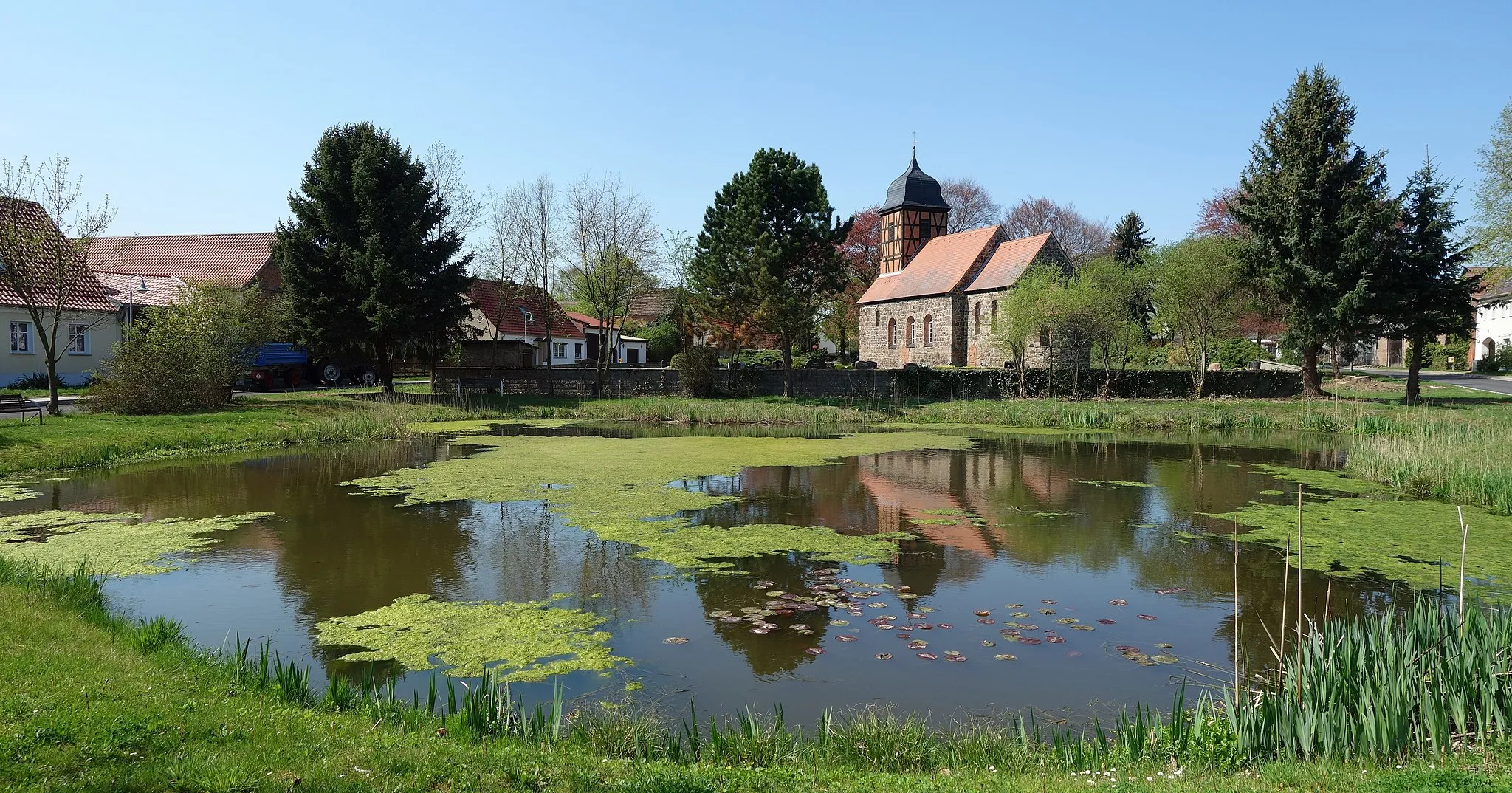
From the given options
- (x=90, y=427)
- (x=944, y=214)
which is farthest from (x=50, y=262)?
(x=944, y=214)

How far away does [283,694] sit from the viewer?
5441 millimetres

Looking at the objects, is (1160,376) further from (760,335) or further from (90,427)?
(90,427)

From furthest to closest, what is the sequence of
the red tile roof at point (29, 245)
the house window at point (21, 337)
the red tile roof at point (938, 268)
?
the red tile roof at point (938, 268), the house window at point (21, 337), the red tile roof at point (29, 245)

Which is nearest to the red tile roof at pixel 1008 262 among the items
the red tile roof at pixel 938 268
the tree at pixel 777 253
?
the red tile roof at pixel 938 268

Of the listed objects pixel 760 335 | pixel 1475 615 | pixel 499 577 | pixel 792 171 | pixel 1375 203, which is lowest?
pixel 499 577

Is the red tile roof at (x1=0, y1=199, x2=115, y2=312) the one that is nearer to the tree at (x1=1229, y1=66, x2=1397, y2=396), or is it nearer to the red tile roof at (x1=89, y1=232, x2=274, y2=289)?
the red tile roof at (x1=89, y1=232, x2=274, y2=289)

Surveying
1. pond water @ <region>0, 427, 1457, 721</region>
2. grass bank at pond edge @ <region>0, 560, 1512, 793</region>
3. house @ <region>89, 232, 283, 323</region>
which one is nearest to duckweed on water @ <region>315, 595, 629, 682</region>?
pond water @ <region>0, 427, 1457, 721</region>

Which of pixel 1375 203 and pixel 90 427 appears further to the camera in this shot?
pixel 1375 203

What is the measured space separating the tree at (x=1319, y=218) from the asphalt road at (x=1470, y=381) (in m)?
6.09

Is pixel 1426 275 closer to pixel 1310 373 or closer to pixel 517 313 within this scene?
pixel 1310 373

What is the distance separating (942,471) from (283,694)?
13.2 meters

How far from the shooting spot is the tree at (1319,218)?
28031mm

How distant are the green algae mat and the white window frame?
32.2m

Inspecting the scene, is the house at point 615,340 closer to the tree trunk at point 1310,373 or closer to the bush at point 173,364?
the bush at point 173,364
